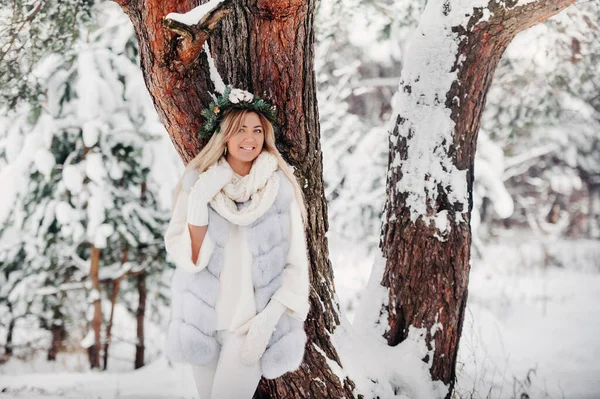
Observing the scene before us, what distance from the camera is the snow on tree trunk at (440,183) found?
3.10 meters

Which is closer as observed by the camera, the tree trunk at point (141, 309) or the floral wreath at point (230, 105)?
the floral wreath at point (230, 105)

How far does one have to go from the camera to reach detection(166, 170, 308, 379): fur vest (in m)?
2.47

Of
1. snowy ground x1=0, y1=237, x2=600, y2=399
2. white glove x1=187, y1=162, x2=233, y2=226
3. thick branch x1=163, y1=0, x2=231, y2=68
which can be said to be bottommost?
snowy ground x1=0, y1=237, x2=600, y2=399

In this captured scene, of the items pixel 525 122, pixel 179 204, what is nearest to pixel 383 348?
pixel 179 204

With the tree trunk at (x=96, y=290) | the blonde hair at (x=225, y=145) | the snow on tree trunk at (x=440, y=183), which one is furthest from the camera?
the tree trunk at (x=96, y=290)

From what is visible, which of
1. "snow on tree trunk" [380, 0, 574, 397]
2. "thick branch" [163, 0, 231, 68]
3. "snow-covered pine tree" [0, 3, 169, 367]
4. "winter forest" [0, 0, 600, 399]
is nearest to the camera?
"thick branch" [163, 0, 231, 68]

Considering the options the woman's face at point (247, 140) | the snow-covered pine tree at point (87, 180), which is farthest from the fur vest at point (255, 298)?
the snow-covered pine tree at point (87, 180)

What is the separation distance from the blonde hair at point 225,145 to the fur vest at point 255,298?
14 cm

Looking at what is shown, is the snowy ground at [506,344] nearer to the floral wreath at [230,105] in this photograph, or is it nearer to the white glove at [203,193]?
the white glove at [203,193]

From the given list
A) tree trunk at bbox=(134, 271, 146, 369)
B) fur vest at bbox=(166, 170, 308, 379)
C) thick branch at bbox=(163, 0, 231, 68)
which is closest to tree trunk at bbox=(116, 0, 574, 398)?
thick branch at bbox=(163, 0, 231, 68)

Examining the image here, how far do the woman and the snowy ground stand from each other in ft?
2.28

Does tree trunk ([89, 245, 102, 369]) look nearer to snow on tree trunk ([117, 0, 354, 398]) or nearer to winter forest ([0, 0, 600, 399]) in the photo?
winter forest ([0, 0, 600, 399])

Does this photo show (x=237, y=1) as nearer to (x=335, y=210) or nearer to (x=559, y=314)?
(x=335, y=210)

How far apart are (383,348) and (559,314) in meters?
5.60
